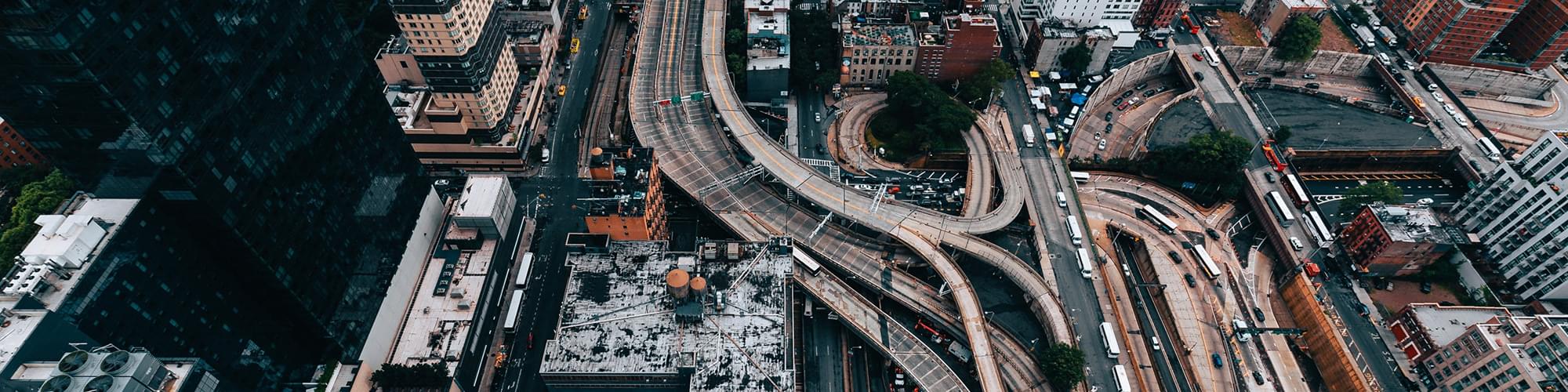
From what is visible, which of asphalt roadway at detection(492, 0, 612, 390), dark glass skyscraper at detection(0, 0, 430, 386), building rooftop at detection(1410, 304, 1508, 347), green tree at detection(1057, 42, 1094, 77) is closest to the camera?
dark glass skyscraper at detection(0, 0, 430, 386)

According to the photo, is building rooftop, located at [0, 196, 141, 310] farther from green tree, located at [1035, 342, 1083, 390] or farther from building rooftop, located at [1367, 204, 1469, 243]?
building rooftop, located at [1367, 204, 1469, 243]

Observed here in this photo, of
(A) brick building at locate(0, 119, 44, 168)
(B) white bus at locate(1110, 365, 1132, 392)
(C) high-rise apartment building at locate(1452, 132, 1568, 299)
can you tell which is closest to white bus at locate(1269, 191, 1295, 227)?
(C) high-rise apartment building at locate(1452, 132, 1568, 299)

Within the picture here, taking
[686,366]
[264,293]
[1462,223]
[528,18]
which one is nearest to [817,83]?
[528,18]

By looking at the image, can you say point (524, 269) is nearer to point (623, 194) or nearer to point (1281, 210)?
point (623, 194)

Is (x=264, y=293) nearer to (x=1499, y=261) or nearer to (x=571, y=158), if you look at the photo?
(x=571, y=158)

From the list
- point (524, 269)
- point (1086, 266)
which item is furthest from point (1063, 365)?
point (524, 269)

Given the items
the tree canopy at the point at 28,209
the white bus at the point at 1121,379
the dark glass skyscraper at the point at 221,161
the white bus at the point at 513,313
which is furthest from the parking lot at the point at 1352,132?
the tree canopy at the point at 28,209
